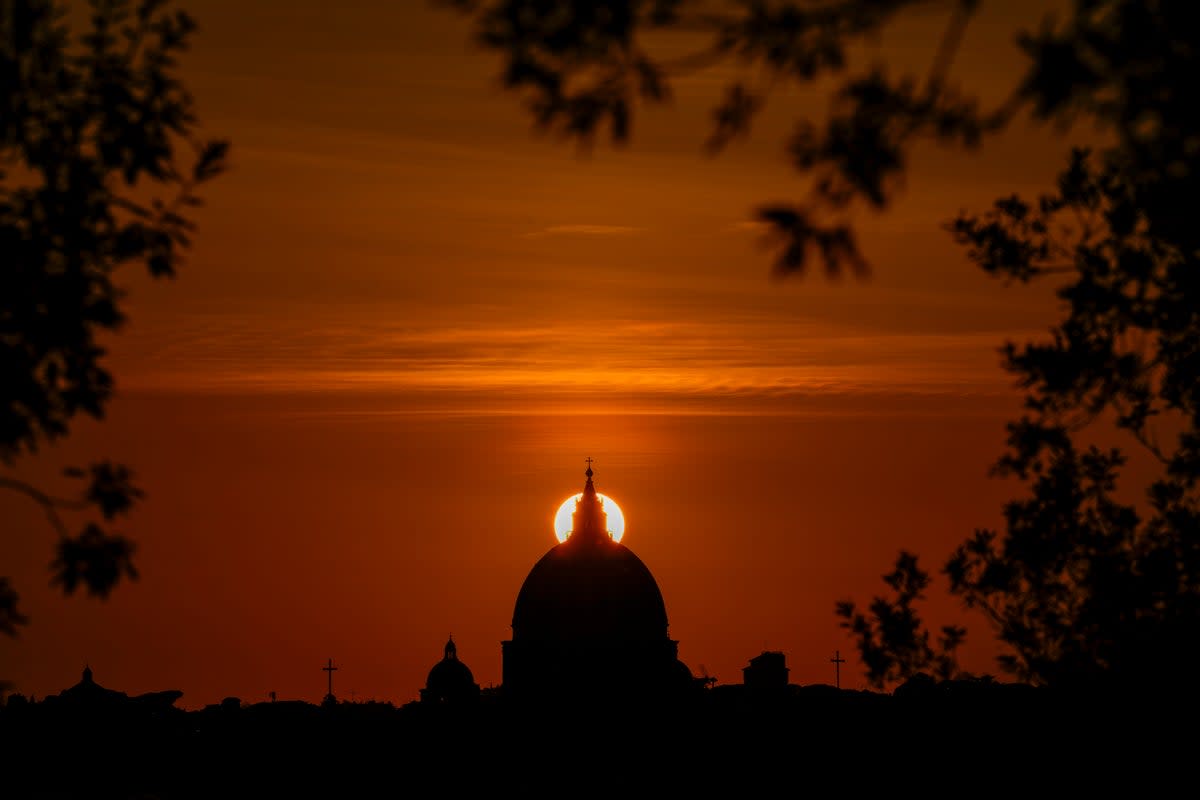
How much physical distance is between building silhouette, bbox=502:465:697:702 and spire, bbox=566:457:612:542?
7.31ft

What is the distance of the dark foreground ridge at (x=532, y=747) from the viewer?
201 feet

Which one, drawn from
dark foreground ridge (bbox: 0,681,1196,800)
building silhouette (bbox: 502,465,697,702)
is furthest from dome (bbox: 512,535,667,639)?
dark foreground ridge (bbox: 0,681,1196,800)

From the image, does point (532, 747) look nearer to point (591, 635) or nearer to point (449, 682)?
point (591, 635)

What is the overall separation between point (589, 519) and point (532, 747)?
18543 mm

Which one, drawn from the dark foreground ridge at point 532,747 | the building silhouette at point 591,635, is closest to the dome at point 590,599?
the building silhouette at point 591,635

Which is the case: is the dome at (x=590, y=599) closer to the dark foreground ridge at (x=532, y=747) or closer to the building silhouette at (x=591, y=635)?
the building silhouette at (x=591, y=635)

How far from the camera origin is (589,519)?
116562 mm

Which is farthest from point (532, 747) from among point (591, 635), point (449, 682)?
point (449, 682)

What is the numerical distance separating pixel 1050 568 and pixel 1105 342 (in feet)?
6.69

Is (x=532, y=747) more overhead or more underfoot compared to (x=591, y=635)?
more underfoot

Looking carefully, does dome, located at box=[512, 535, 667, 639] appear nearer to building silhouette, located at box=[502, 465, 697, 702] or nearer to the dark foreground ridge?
building silhouette, located at box=[502, 465, 697, 702]

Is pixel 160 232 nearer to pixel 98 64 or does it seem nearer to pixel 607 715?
pixel 98 64

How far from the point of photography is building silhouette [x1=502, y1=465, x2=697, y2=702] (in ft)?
357

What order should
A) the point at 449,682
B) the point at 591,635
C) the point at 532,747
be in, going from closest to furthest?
the point at 532,747
the point at 591,635
the point at 449,682
